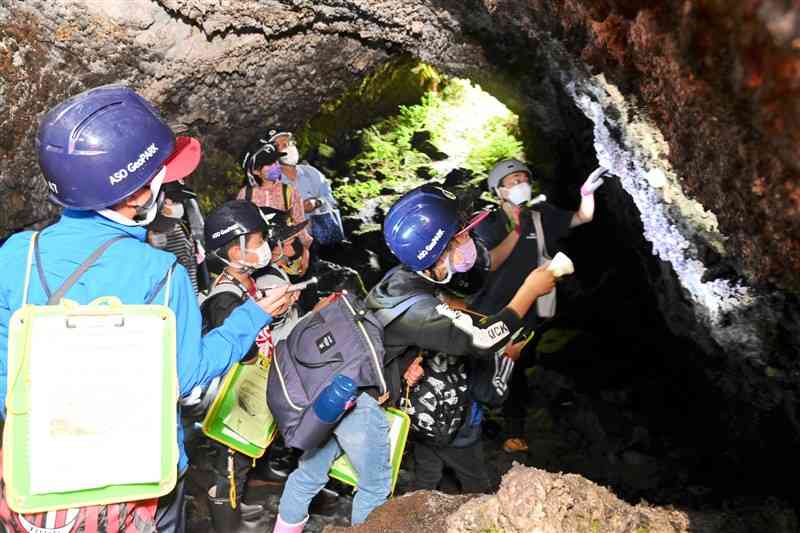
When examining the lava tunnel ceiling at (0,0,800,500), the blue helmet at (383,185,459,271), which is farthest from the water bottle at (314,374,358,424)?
the lava tunnel ceiling at (0,0,800,500)

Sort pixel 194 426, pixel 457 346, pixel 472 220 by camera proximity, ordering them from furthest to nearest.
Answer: pixel 194 426, pixel 472 220, pixel 457 346

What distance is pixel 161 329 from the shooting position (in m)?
2.35

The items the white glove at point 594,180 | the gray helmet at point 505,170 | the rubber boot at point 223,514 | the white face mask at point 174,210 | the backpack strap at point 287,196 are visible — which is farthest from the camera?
the backpack strap at point 287,196

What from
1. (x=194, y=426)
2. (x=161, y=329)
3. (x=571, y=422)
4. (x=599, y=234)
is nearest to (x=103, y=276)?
(x=161, y=329)

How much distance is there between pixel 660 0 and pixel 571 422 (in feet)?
15.4

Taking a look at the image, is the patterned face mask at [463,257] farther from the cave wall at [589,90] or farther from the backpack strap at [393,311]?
the cave wall at [589,90]

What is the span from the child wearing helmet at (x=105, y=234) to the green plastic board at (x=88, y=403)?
92 mm

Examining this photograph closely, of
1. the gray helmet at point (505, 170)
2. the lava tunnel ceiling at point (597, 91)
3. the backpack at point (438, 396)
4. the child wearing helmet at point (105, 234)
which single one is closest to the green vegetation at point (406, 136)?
the lava tunnel ceiling at point (597, 91)

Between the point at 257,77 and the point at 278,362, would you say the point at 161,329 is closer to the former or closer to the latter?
the point at 278,362

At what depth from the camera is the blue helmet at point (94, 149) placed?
2.43 m

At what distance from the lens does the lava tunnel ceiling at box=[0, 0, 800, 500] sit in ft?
6.58

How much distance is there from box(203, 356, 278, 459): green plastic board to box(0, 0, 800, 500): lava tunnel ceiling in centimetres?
231

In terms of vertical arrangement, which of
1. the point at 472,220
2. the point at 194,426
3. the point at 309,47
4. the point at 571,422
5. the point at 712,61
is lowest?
the point at 194,426

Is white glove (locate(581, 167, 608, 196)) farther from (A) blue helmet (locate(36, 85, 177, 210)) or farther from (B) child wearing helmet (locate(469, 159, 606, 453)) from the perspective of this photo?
(A) blue helmet (locate(36, 85, 177, 210))
